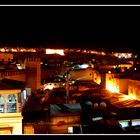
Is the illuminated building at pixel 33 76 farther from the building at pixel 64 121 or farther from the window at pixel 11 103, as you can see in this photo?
the window at pixel 11 103

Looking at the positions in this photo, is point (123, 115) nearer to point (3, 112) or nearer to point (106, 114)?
point (106, 114)

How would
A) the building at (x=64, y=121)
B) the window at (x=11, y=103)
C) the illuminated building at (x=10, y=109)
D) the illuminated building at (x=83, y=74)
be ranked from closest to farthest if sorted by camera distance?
the illuminated building at (x=10, y=109)
the window at (x=11, y=103)
the building at (x=64, y=121)
the illuminated building at (x=83, y=74)

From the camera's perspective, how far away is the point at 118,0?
3.69ft

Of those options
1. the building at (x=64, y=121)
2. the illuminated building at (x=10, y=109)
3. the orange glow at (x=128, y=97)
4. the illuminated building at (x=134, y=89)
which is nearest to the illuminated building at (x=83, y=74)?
the illuminated building at (x=134, y=89)

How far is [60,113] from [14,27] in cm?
378

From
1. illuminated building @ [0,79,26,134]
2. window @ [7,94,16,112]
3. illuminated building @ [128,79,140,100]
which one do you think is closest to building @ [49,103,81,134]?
illuminated building @ [0,79,26,134]

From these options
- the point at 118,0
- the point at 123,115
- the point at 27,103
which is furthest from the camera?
the point at 27,103

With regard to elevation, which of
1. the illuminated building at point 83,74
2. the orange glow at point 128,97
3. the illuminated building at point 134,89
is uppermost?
the illuminated building at point 83,74

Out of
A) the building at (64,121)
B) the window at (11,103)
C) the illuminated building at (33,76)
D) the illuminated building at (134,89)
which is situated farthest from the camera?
the illuminated building at (134,89)

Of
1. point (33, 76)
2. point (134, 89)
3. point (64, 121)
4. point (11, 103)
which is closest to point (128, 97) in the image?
point (134, 89)

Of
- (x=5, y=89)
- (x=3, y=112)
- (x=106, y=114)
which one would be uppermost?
(x=5, y=89)

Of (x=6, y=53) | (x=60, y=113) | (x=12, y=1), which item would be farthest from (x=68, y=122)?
(x=6, y=53)

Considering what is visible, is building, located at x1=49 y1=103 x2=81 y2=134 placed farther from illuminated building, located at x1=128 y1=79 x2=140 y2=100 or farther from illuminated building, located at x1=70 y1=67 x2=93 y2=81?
illuminated building, located at x1=70 y1=67 x2=93 y2=81

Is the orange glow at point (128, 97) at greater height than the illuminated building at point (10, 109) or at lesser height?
lesser
